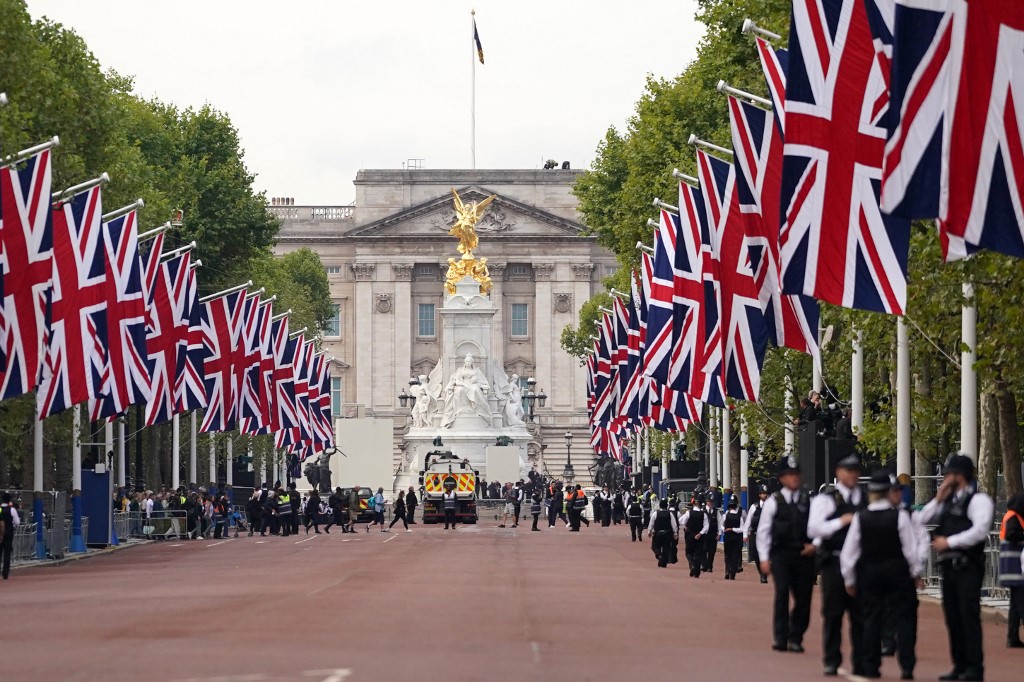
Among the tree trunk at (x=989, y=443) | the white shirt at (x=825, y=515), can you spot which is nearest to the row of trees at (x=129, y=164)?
the tree trunk at (x=989, y=443)

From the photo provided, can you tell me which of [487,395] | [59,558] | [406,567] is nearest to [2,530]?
[406,567]

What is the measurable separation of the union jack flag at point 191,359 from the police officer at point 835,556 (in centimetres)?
3291

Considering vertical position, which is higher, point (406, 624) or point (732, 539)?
point (732, 539)

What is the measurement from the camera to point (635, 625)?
23.8m

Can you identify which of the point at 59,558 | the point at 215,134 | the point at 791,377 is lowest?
the point at 59,558

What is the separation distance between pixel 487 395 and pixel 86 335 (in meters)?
71.9

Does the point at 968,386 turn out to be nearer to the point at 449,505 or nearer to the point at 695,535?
the point at 695,535

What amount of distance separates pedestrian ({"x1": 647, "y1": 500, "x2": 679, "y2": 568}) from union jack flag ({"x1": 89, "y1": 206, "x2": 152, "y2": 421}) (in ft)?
34.7

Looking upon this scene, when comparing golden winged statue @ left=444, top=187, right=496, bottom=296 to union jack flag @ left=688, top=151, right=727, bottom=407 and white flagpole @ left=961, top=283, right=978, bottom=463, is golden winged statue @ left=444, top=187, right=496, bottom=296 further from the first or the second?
white flagpole @ left=961, top=283, right=978, bottom=463

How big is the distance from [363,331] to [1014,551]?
467 feet

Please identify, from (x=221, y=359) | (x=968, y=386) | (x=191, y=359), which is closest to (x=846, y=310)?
(x=968, y=386)

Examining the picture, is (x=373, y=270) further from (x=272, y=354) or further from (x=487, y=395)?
(x=272, y=354)

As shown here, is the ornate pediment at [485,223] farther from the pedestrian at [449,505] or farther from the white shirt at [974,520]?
the white shirt at [974,520]

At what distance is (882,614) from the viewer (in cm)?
1775
